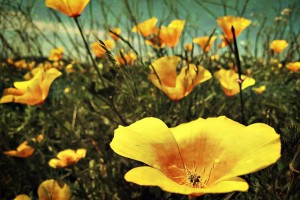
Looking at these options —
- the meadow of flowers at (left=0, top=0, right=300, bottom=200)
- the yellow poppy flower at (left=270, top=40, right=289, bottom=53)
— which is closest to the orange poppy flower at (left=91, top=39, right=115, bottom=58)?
the meadow of flowers at (left=0, top=0, right=300, bottom=200)

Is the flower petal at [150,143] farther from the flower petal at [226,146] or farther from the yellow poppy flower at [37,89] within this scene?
the yellow poppy flower at [37,89]

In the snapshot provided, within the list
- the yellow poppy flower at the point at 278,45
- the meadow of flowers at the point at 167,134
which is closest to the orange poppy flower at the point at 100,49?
the meadow of flowers at the point at 167,134

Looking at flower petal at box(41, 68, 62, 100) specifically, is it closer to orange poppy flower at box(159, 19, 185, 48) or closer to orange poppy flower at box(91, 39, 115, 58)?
orange poppy flower at box(91, 39, 115, 58)

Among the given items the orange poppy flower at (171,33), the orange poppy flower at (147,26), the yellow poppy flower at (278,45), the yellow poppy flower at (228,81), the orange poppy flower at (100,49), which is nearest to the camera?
the orange poppy flower at (100,49)

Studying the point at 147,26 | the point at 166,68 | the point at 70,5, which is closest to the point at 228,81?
the point at 166,68

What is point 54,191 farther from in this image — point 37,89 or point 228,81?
point 228,81

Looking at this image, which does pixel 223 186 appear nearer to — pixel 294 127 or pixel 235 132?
pixel 235 132
